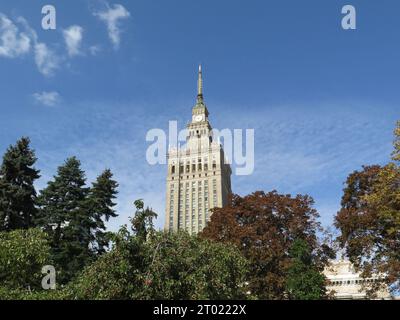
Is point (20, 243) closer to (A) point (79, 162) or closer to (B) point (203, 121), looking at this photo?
(A) point (79, 162)

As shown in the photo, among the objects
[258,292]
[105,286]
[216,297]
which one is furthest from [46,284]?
[258,292]

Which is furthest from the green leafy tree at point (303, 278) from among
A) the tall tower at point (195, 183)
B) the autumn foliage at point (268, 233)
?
the tall tower at point (195, 183)

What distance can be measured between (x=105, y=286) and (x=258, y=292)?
18159 millimetres

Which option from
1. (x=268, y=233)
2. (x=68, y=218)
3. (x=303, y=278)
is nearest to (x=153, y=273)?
(x=303, y=278)

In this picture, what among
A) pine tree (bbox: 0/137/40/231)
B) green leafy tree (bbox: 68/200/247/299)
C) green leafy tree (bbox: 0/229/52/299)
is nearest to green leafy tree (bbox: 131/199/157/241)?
green leafy tree (bbox: 68/200/247/299)

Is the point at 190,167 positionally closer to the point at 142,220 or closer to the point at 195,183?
the point at 195,183

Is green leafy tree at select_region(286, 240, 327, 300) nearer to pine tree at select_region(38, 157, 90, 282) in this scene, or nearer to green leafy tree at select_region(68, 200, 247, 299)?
green leafy tree at select_region(68, 200, 247, 299)

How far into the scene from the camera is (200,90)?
4924 inches

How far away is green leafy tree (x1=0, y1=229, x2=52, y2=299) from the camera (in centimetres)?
2173

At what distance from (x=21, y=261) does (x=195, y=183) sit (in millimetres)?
80735

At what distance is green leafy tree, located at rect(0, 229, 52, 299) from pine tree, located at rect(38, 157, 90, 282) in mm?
8107

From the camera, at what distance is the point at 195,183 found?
10225 centimetres

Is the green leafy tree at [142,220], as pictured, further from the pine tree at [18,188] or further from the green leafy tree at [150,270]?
the pine tree at [18,188]

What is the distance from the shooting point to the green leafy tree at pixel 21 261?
855 inches
